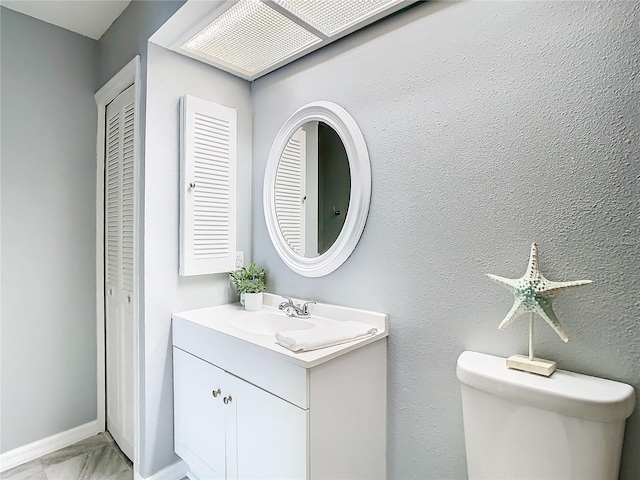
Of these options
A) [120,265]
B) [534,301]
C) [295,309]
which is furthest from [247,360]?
[120,265]

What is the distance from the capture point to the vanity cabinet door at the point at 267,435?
1150 millimetres

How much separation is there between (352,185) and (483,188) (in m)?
0.54

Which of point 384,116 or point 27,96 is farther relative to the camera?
→ point 27,96

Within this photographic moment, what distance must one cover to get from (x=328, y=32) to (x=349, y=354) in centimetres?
137

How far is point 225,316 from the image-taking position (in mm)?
1755

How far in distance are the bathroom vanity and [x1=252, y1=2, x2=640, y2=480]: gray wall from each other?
0.14 meters

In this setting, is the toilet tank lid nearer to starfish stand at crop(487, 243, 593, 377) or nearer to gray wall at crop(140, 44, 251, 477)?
starfish stand at crop(487, 243, 593, 377)

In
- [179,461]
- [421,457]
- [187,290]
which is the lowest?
[179,461]

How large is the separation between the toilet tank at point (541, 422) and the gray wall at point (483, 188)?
13 cm

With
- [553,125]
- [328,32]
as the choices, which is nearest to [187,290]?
[328,32]

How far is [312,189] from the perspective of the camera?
1.78 metres

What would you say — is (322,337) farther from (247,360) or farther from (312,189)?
(312,189)

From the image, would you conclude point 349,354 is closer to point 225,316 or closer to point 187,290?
point 225,316

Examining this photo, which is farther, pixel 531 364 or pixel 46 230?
pixel 46 230
